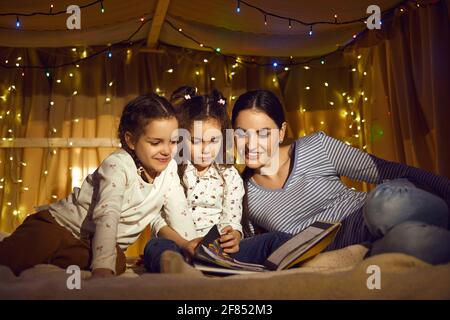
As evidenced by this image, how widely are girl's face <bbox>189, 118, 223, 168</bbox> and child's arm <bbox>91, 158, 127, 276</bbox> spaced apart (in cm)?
38

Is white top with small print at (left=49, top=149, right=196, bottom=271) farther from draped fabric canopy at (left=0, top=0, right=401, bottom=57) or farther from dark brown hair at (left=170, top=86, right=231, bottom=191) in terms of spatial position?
draped fabric canopy at (left=0, top=0, right=401, bottom=57)

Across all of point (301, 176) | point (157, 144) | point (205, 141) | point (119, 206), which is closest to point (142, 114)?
point (157, 144)

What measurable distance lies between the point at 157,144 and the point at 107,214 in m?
0.34

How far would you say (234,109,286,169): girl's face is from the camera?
1.96m

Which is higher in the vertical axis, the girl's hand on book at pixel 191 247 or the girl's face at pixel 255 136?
the girl's face at pixel 255 136

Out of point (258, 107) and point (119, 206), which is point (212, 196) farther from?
point (119, 206)

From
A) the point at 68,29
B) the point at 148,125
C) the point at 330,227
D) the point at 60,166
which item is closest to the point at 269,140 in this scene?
the point at 148,125

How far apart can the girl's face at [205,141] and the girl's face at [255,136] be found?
0.26 feet

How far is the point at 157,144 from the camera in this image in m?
1.78

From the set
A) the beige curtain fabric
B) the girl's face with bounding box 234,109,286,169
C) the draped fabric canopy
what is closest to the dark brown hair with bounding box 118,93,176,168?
the girl's face with bounding box 234,109,286,169

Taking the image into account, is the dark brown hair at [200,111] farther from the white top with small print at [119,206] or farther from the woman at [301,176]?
the white top with small print at [119,206]

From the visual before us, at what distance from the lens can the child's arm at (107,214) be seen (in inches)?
57.1

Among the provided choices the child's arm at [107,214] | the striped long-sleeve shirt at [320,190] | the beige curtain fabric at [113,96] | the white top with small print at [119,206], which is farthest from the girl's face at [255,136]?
the beige curtain fabric at [113,96]

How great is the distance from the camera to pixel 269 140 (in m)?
1.98
